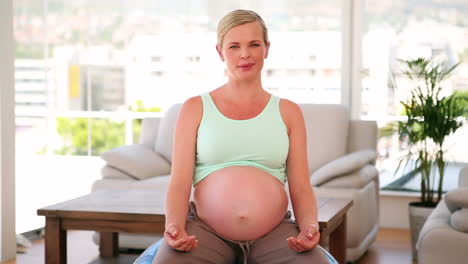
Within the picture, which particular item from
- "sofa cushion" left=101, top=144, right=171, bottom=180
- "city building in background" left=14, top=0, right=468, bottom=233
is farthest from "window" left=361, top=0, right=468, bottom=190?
"sofa cushion" left=101, top=144, right=171, bottom=180

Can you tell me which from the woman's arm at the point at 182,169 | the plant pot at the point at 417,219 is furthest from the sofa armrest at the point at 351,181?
the woman's arm at the point at 182,169

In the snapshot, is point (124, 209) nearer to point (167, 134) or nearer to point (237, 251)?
point (237, 251)

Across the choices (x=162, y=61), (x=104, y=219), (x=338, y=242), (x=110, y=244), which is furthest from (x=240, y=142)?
(x=162, y=61)

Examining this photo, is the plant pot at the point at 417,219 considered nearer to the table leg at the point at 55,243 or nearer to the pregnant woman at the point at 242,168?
the table leg at the point at 55,243

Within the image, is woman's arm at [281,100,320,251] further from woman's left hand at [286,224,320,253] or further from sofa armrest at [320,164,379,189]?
sofa armrest at [320,164,379,189]

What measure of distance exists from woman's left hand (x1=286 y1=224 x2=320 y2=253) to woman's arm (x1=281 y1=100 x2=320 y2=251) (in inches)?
1.6

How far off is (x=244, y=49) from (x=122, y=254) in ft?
7.76

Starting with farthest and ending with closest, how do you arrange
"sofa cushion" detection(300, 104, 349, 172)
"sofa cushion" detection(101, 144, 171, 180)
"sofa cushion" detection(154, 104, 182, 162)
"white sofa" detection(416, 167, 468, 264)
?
"sofa cushion" detection(154, 104, 182, 162) < "sofa cushion" detection(300, 104, 349, 172) < "sofa cushion" detection(101, 144, 171, 180) < "white sofa" detection(416, 167, 468, 264)

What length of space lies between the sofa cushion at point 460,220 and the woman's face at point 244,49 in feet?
4.12

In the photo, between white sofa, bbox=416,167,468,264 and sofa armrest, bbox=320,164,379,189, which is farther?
sofa armrest, bbox=320,164,379,189

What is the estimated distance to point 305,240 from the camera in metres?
2.20

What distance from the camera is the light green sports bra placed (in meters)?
2.31

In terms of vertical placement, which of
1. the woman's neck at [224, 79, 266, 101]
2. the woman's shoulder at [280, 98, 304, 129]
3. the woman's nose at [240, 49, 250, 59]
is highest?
the woman's nose at [240, 49, 250, 59]

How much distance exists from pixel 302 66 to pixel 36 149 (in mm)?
2193
